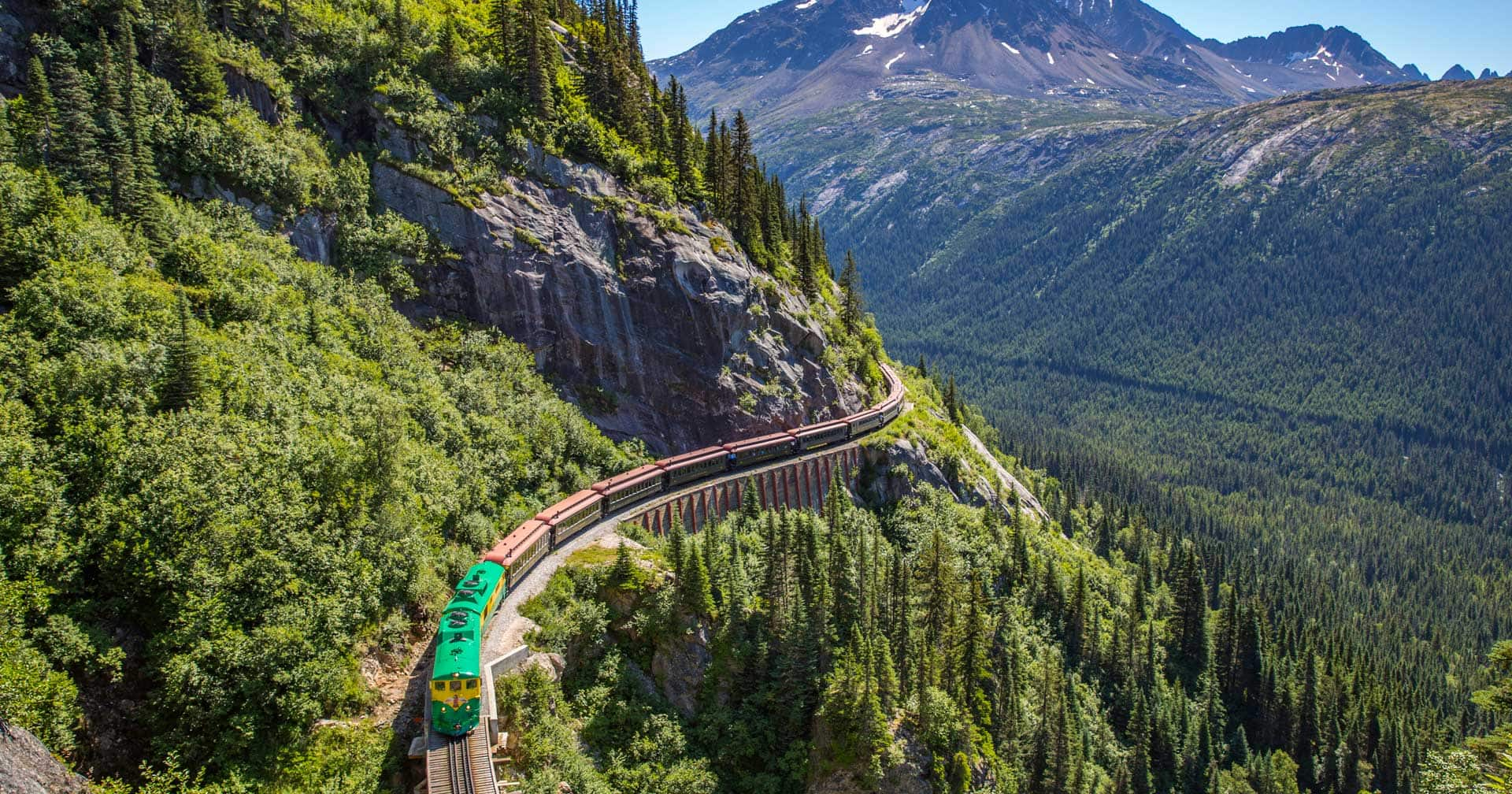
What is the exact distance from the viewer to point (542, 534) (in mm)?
47188

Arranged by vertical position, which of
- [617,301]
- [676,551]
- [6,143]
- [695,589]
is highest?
[6,143]

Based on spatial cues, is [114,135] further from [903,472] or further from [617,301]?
[903,472]

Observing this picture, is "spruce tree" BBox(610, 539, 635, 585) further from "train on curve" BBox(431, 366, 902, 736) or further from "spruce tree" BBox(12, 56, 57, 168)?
"spruce tree" BBox(12, 56, 57, 168)

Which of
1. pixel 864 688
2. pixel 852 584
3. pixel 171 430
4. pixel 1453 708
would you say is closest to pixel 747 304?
pixel 852 584

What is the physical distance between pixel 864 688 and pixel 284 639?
26.5 metres

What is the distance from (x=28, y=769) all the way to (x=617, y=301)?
53446mm

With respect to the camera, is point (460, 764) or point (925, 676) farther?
point (925, 676)

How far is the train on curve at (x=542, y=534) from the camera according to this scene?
32781 millimetres

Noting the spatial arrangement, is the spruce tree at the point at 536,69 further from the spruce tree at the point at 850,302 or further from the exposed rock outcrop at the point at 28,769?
the exposed rock outcrop at the point at 28,769

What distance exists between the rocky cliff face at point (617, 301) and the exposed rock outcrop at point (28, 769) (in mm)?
42475

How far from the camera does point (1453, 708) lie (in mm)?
140750

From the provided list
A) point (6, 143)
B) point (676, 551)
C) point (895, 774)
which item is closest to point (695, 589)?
point (676, 551)

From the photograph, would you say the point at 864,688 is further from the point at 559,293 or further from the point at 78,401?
the point at 559,293

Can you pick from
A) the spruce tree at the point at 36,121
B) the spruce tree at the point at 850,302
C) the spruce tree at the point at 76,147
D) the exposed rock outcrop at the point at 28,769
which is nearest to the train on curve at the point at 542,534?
the exposed rock outcrop at the point at 28,769
